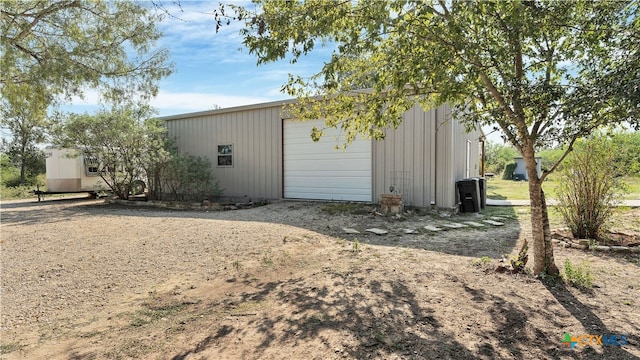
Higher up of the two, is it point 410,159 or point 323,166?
point 410,159

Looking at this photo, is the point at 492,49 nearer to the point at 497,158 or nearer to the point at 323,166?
the point at 323,166

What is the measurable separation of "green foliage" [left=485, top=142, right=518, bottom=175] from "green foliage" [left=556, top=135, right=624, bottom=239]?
25.5m

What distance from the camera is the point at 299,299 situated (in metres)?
3.29

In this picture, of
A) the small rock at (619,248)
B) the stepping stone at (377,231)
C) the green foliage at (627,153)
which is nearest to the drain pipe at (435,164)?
the stepping stone at (377,231)

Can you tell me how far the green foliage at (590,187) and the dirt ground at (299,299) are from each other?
0.76 m

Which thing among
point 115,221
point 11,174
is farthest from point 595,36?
A: point 11,174

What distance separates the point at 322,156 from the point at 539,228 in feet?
22.8

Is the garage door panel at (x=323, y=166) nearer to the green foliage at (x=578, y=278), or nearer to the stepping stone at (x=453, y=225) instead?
the stepping stone at (x=453, y=225)

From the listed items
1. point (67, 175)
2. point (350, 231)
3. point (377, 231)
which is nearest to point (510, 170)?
point (377, 231)

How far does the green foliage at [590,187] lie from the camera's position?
5094 mm

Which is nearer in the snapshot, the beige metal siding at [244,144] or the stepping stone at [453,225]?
the stepping stone at [453,225]

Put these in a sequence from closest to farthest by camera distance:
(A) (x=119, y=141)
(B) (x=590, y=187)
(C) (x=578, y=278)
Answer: (C) (x=578, y=278) < (B) (x=590, y=187) < (A) (x=119, y=141)

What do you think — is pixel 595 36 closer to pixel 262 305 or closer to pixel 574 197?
pixel 574 197

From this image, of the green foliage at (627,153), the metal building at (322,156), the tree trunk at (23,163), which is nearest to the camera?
the green foliage at (627,153)
